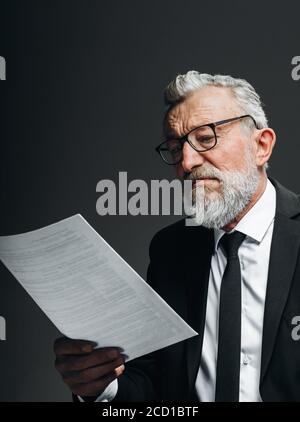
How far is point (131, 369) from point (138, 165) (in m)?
0.86

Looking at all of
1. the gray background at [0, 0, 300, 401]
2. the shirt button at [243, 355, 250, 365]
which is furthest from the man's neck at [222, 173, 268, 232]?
the gray background at [0, 0, 300, 401]

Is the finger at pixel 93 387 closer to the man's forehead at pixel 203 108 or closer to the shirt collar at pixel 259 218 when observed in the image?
Result: the shirt collar at pixel 259 218

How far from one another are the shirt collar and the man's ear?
11cm

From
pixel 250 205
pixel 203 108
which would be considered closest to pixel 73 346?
pixel 250 205

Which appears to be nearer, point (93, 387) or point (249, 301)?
point (93, 387)

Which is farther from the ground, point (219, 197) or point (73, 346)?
point (219, 197)

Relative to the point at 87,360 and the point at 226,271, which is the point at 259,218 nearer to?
the point at 226,271

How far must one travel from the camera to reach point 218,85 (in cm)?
178

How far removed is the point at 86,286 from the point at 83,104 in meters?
1.26

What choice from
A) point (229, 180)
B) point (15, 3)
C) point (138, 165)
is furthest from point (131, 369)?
point (15, 3)

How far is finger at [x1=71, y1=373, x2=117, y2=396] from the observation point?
1.52 m

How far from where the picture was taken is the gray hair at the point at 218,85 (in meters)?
1.76

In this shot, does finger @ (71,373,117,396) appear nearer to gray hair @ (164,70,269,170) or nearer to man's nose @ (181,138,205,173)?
man's nose @ (181,138,205,173)

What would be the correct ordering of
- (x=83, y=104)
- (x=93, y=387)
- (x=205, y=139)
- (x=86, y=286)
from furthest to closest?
(x=83, y=104), (x=205, y=139), (x=93, y=387), (x=86, y=286)
